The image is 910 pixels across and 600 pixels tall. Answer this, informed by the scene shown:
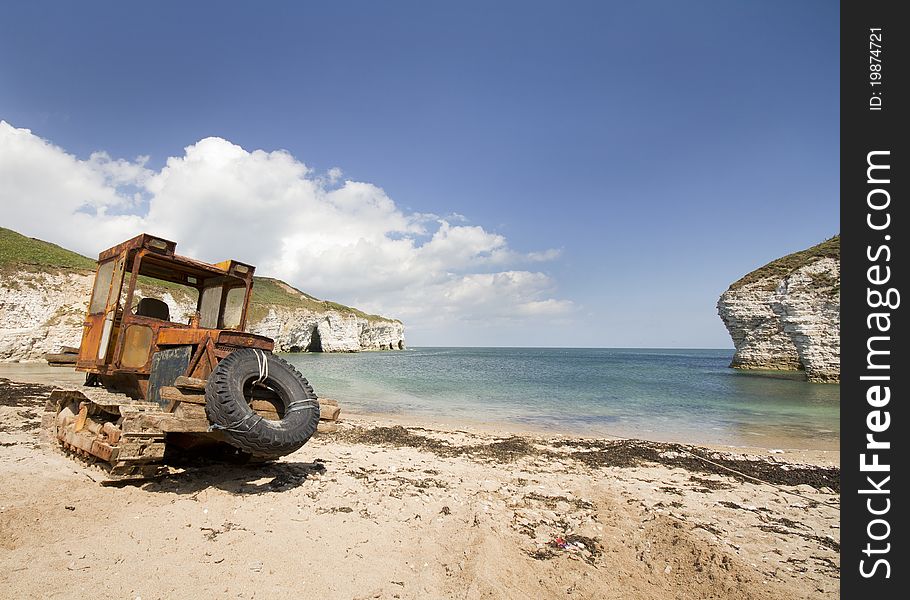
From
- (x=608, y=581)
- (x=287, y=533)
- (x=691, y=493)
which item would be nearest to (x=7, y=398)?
(x=287, y=533)

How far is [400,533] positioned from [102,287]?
6092 millimetres

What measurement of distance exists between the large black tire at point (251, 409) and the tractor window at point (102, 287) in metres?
3.21

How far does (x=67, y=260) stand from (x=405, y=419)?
40.6 metres

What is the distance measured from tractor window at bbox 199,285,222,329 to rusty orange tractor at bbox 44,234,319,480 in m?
0.03

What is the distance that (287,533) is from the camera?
4.21 m

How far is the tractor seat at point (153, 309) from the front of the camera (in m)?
6.93

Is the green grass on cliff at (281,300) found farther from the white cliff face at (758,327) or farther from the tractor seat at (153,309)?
the white cliff face at (758,327)

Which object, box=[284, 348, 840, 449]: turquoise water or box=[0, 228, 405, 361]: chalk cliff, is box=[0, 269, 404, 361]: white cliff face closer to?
box=[0, 228, 405, 361]: chalk cliff

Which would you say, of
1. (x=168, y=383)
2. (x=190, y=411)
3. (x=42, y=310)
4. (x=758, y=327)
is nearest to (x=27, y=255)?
(x=42, y=310)

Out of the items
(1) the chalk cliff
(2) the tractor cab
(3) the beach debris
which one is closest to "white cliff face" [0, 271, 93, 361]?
(1) the chalk cliff

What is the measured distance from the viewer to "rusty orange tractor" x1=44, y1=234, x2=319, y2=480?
469cm

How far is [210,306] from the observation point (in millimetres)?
7727

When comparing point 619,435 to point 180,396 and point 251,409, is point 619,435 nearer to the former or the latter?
point 251,409
